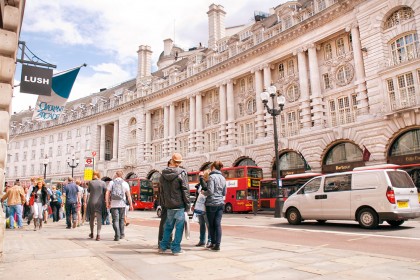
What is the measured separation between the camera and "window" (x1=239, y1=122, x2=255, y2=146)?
33.7 metres

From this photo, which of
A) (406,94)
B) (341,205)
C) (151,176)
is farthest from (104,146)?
(341,205)

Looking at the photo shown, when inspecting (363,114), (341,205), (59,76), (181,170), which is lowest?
(341,205)

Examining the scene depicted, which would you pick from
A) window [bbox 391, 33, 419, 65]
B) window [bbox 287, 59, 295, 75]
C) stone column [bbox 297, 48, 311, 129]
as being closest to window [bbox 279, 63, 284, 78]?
window [bbox 287, 59, 295, 75]

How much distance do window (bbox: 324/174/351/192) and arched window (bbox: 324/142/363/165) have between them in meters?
14.8

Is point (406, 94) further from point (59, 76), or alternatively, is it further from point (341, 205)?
point (59, 76)

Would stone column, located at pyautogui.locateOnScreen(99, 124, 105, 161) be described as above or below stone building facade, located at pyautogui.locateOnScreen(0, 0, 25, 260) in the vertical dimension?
above

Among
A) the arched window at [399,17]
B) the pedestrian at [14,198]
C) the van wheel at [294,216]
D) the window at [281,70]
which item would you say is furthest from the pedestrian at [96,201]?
the window at [281,70]

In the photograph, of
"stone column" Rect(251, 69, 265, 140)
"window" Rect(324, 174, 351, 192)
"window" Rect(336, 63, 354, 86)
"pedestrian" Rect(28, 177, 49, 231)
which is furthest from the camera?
"stone column" Rect(251, 69, 265, 140)

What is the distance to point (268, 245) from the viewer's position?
750 centimetres

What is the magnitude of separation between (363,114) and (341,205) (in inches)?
616

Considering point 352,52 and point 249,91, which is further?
point 249,91

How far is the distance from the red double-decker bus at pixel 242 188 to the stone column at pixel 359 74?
29.3 ft

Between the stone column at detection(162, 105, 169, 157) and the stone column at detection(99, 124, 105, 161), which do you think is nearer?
the stone column at detection(162, 105, 169, 157)

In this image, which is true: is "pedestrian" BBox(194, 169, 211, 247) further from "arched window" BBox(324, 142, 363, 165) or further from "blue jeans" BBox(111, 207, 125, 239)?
"arched window" BBox(324, 142, 363, 165)
